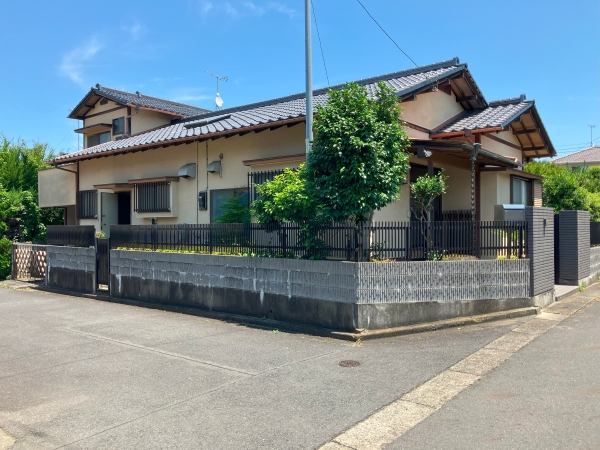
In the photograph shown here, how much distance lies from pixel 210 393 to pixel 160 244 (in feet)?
21.0

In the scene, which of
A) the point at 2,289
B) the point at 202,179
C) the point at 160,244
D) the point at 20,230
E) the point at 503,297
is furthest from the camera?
the point at 20,230

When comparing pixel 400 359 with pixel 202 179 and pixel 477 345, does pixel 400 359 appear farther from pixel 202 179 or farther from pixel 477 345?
pixel 202 179

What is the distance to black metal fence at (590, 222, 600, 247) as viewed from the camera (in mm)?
13713

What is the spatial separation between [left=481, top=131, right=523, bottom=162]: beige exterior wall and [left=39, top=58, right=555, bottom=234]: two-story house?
53 mm

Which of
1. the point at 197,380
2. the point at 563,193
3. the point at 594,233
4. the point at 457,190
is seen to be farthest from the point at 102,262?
the point at 563,193

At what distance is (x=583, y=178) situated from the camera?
74.3 ft

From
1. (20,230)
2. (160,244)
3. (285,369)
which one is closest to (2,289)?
(20,230)

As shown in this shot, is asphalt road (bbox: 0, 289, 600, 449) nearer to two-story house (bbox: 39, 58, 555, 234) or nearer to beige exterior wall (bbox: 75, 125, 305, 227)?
two-story house (bbox: 39, 58, 555, 234)

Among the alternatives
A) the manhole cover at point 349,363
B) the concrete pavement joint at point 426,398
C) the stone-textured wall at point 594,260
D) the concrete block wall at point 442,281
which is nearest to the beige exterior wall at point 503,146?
the stone-textured wall at point 594,260

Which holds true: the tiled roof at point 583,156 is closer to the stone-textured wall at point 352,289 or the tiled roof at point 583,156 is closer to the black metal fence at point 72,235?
the stone-textured wall at point 352,289

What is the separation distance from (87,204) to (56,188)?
2.18 meters

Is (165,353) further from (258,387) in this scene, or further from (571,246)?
→ (571,246)

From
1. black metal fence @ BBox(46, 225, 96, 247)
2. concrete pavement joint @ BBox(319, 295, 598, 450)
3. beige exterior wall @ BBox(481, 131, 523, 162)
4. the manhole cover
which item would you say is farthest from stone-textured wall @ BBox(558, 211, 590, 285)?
black metal fence @ BBox(46, 225, 96, 247)

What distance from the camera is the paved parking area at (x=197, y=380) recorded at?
439 centimetres
